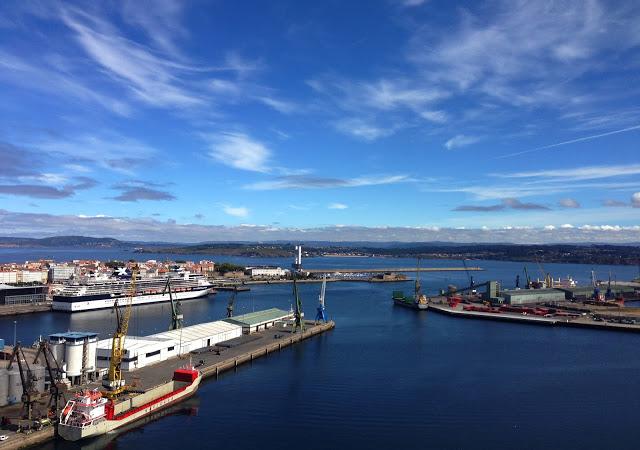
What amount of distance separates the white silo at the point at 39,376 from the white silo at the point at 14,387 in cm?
32

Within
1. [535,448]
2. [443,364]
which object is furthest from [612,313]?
[535,448]

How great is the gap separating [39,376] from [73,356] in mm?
1188

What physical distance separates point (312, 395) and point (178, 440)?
3.88 m

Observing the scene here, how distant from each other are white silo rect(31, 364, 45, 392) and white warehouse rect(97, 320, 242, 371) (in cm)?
219

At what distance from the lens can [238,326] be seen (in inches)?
785

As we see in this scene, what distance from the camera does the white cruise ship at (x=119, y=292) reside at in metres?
28.4

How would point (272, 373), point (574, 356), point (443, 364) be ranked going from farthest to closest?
point (574, 356), point (443, 364), point (272, 373)

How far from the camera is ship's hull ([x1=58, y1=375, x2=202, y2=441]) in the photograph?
981 centimetres

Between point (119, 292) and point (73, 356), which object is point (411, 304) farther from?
point (73, 356)

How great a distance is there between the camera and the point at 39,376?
11.4 m

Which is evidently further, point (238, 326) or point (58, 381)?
point (238, 326)

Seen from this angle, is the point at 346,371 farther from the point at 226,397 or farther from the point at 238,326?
the point at 238,326

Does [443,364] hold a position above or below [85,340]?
below

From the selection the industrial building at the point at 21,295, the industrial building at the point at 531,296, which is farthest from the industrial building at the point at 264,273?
the industrial building at the point at 531,296
